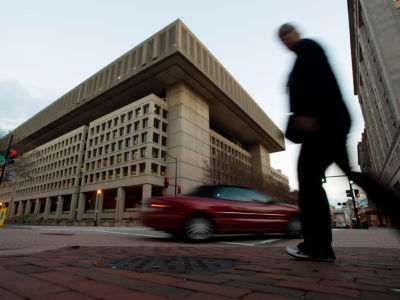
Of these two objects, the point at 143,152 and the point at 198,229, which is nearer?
the point at 198,229

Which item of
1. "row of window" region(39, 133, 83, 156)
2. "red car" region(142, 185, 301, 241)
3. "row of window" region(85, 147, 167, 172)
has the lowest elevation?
"red car" region(142, 185, 301, 241)

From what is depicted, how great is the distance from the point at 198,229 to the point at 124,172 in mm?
34907

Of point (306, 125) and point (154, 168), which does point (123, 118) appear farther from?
point (306, 125)

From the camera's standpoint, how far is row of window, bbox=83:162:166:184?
118 feet

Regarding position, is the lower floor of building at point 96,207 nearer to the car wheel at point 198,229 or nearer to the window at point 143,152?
the window at point 143,152

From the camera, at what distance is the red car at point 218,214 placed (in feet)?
17.8

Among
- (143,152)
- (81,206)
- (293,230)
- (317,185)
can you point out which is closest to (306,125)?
(317,185)

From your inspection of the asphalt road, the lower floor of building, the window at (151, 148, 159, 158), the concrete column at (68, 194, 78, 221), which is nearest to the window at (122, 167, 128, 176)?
the lower floor of building

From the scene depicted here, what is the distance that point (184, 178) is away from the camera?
118 ft

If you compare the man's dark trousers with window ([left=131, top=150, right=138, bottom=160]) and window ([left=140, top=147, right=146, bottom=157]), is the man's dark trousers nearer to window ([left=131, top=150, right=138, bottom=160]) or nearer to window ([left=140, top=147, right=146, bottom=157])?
window ([left=140, top=147, right=146, bottom=157])

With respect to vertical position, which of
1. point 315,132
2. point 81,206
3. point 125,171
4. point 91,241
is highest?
point 125,171

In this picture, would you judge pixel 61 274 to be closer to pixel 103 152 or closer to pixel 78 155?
pixel 103 152

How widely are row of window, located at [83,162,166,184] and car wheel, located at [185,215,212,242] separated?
99.2 ft

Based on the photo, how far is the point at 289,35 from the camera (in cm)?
282
